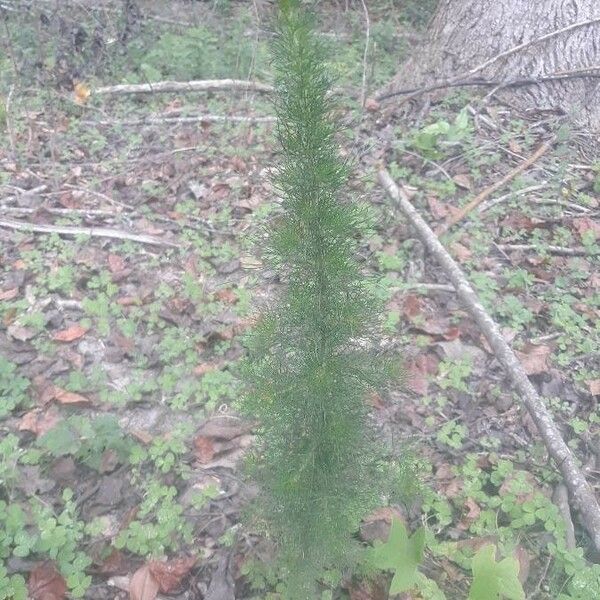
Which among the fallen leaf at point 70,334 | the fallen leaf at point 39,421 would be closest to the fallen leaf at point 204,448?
the fallen leaf at point 39,421

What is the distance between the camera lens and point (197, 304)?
3619 mm

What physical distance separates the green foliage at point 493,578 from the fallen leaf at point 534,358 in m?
1.22

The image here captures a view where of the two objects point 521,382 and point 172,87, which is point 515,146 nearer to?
point 521,382

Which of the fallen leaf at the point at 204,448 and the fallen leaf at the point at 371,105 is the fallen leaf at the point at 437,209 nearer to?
the fallen leaf at the point at 371,105

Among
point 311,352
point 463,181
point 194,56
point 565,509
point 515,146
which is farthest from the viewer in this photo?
point 194,56

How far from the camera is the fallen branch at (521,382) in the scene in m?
2.54

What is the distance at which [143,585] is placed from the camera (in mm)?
2432

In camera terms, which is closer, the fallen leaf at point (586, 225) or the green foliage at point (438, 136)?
the fallen leaf at point (586, 225)

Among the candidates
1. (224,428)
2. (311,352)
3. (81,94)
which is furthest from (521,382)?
(81,94)

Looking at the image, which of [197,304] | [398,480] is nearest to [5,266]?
[197,304]

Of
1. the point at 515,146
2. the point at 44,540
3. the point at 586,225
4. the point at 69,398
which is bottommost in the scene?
the point at 44,540

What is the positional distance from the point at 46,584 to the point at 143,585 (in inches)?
13.7

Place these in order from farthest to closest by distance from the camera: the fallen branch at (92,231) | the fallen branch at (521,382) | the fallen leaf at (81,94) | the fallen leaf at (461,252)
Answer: the fallen leaf at (81,94), the fallen branch at (92,231), the fallen leaf at (461,252), the fallen branch at (521,382)

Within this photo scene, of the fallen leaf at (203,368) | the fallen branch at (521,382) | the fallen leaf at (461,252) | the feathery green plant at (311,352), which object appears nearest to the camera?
the feathery green plant at (311,352)
